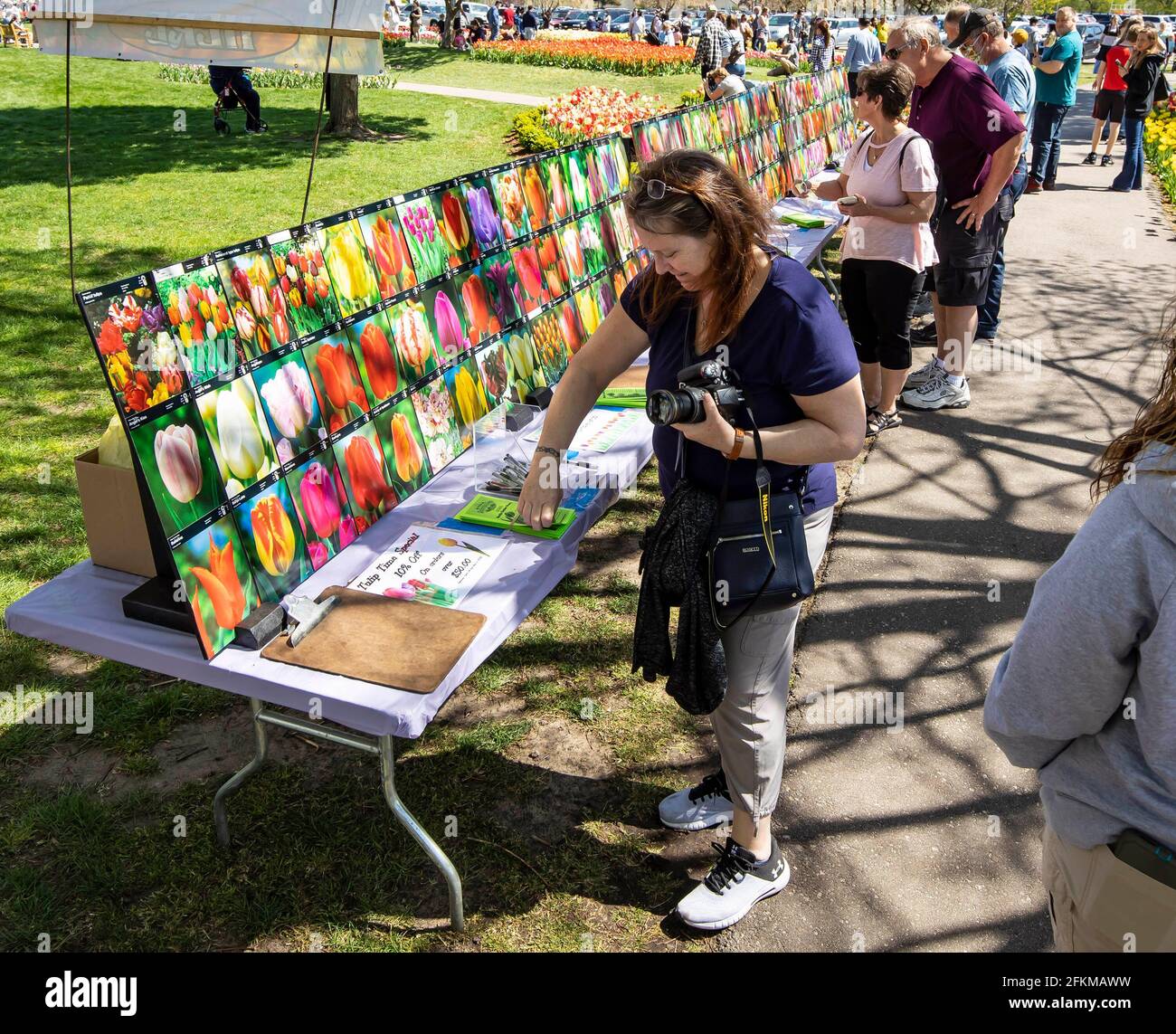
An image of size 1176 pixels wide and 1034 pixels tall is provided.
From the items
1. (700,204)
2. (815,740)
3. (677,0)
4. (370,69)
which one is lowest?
(815,740)

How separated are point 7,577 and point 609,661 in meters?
2.81

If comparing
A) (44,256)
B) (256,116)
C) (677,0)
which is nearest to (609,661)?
(44,256)

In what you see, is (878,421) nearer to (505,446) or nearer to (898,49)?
(898,49)

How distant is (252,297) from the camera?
10.1 ft

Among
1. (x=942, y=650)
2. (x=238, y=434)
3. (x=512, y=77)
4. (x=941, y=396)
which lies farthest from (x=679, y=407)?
(x=512, y=77)

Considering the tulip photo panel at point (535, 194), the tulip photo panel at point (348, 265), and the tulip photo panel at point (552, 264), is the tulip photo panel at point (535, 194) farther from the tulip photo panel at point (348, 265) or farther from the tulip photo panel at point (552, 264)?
the tulip photo panel at point (348, 265)

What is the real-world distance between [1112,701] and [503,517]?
2202mm

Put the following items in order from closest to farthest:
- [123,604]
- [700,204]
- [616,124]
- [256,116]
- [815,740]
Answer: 1. [700,204]
2. [123,604]
3. [815,740]
4. [616,124]
5. [256,116]

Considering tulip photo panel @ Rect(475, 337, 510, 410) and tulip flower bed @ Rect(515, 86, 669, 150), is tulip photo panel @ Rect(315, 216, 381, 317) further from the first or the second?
tulip flower bed @ Rect(515, 86, 669, 150)

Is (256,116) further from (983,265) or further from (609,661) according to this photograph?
(609,661)

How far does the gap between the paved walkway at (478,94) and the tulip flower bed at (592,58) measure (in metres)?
6.93

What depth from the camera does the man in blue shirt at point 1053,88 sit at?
38.9 ft

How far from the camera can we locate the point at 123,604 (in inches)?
114

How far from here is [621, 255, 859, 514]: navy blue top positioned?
100.0 inches
